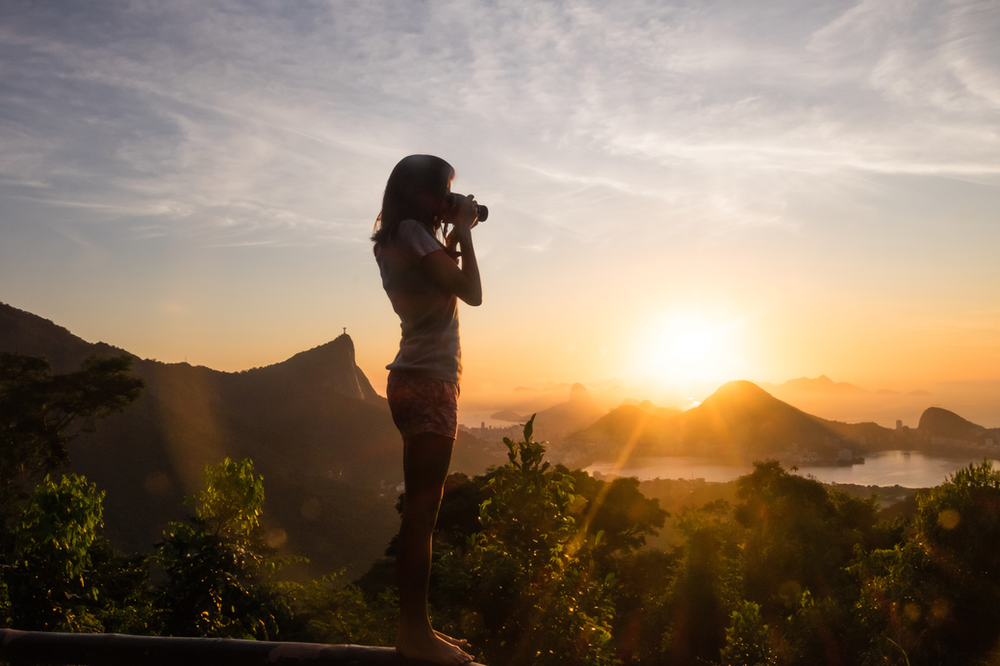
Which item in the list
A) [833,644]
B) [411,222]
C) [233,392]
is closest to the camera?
[411,222]

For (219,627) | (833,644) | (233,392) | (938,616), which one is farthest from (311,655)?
(233,392)

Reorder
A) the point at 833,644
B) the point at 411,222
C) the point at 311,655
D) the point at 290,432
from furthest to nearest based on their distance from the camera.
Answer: the point at 290,432, the point at 833,644, the point at 411,222, the point at 311,655

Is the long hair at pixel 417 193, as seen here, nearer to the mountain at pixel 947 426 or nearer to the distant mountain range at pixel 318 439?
the distant mountain range at pixel 318 439

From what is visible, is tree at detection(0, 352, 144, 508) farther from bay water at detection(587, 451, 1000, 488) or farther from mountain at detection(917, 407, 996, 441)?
mountain at detection(917, 407, 996, 441)

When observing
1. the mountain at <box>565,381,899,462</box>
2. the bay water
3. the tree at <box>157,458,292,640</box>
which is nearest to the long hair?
the tree at <box>157,458,292,640</box>

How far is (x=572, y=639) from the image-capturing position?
3.51 metres

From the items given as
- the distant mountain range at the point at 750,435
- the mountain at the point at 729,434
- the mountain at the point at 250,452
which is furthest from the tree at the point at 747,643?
the mountain at the point at 729,434

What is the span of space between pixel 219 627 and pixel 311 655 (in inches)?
236

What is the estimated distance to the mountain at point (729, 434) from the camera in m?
Answer: 79.1

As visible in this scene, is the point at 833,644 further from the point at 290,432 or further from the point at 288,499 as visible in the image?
the point at 290,432

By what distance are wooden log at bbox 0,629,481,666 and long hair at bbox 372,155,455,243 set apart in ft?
4.20

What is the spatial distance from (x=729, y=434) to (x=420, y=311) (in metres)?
90.7

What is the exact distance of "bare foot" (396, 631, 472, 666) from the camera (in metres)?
1.72

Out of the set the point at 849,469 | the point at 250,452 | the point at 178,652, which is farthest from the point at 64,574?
the point at 849,469
